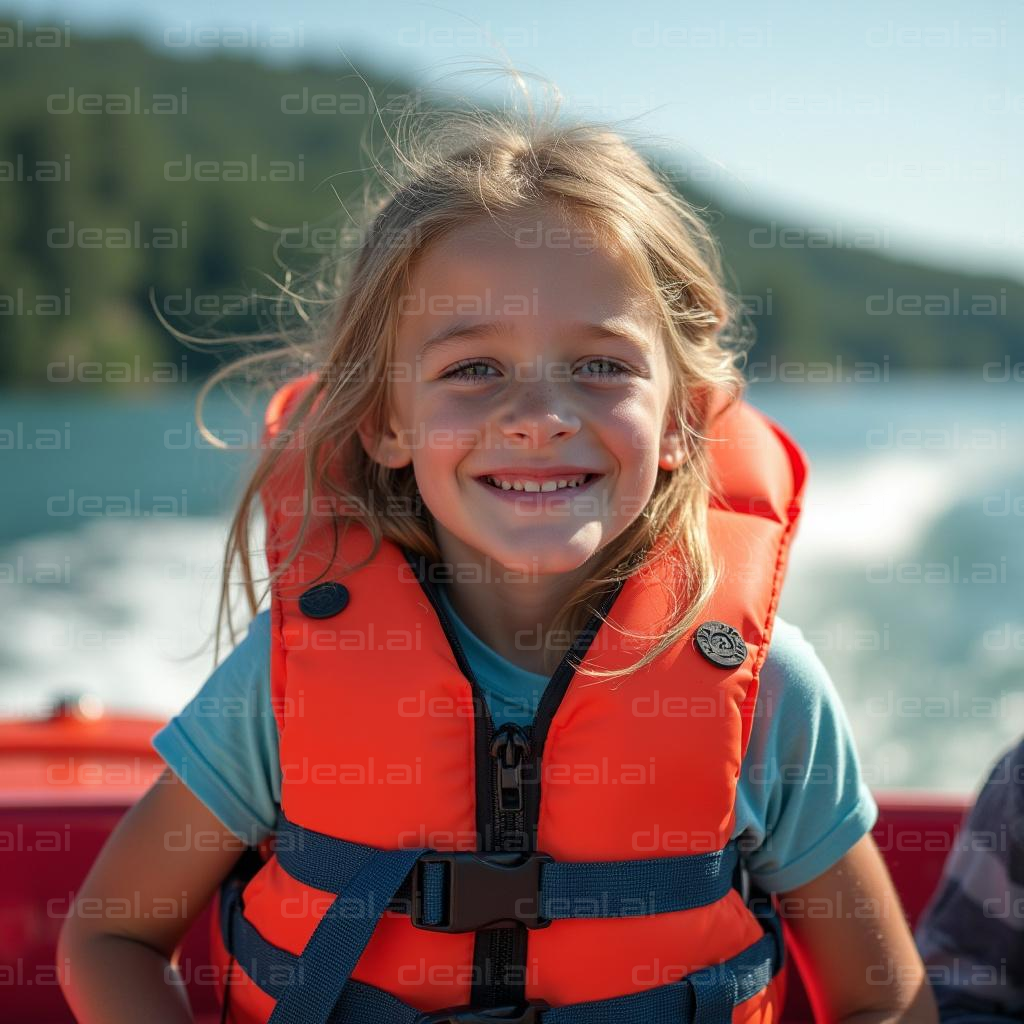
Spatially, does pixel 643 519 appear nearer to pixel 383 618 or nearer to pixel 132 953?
pixel 383 618

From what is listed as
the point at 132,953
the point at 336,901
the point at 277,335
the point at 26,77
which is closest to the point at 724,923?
the point at 336,901

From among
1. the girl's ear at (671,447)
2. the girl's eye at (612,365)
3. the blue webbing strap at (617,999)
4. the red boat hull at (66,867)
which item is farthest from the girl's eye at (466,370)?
the red boat hull at (66,867)

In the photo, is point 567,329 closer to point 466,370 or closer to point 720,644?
point 466,370

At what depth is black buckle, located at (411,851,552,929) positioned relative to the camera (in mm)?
1264

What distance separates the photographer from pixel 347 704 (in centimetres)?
136

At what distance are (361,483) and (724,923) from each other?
2.36ft

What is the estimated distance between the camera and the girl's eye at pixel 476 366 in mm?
1363

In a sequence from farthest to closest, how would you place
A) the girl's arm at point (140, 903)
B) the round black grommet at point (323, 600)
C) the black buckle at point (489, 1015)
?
the round black grommet at point (323, 600)
the girl's arm at point (140, 903)
the black buckle at point (489, 1015)

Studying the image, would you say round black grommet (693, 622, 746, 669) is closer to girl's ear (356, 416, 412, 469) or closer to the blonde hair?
the blonde hair

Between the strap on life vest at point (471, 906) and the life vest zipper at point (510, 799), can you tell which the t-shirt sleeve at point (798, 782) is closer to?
the strap on life vest at point (471, 906)

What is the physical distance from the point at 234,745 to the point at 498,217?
2.27 ft

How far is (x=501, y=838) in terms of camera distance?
4.36 feet

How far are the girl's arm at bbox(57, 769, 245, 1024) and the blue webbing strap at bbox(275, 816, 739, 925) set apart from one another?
12 cm

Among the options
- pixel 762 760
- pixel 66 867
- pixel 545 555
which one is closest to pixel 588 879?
pixel 762 760
